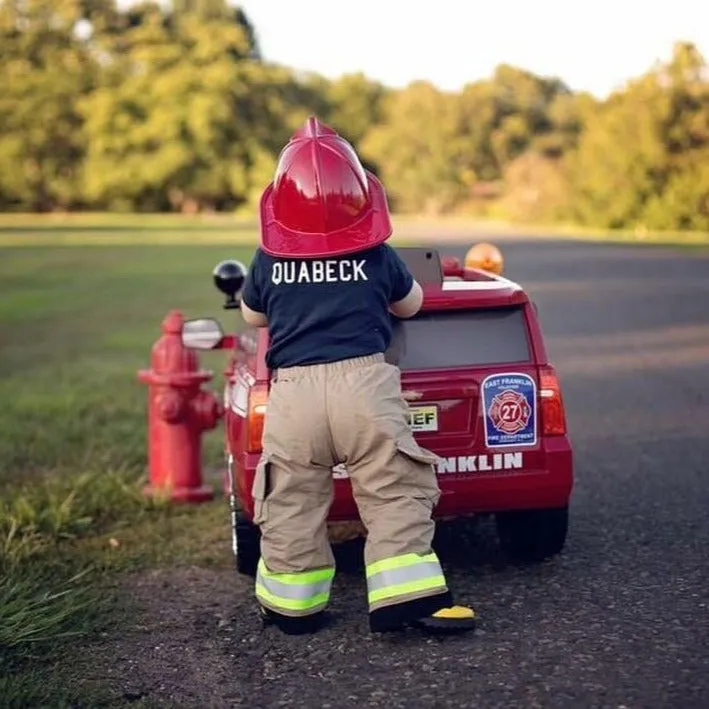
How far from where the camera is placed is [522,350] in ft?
16.9

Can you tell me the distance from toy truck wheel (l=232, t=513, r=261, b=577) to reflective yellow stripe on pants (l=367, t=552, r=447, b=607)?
1130mm

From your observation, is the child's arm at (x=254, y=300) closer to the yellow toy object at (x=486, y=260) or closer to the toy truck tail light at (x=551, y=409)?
the toy truck tail light at (x=551, y=409)

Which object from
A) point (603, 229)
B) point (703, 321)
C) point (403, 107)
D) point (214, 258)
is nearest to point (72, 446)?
point (703, 321)

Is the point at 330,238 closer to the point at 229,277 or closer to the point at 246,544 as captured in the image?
the point at 246,544

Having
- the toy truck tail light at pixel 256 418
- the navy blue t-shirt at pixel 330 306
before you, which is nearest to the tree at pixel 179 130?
the toy truck tail light at pixel 256 418

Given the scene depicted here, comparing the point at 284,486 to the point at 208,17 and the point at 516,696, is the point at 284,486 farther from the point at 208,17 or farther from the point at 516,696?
the point at 208,17

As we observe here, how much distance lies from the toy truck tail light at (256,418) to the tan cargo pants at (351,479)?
417mm

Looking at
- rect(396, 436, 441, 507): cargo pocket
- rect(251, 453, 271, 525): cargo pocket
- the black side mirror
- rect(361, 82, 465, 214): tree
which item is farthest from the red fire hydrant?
rect(361, 82, 465, 214): tree

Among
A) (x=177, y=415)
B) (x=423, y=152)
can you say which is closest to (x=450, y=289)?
(x=177, y=415)

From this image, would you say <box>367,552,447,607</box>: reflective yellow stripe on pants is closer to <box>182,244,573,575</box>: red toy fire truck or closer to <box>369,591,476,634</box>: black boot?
<box>369,591,476,634</box>: black boot

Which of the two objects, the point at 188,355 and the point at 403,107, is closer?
the point at 188,355

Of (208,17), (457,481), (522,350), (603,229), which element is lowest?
(603,229)

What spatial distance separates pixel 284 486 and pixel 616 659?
1.29 metres

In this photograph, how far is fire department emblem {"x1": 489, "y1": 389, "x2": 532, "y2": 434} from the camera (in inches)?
198
